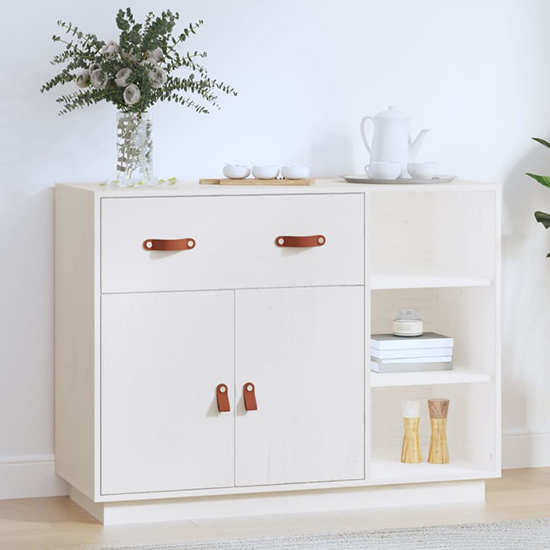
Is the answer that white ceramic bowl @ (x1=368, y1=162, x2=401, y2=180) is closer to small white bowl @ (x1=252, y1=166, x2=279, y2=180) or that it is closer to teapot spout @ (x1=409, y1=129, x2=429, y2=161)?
teapot spout @ (x1=409, y1=129, x2=429, y2=161)

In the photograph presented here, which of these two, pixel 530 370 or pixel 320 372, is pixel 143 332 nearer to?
pixel 320 372

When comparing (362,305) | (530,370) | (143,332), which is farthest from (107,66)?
(530,370)

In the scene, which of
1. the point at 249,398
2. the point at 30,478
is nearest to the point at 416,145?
the point at 249,398

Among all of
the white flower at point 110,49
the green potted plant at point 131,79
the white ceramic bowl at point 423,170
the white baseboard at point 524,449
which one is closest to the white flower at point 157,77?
the green potted plant at point 131,79

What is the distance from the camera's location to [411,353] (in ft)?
10.6

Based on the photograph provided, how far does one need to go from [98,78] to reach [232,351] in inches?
31.3

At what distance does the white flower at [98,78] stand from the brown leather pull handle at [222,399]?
85 cm

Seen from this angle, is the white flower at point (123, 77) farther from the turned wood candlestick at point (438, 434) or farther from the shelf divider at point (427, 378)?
the turned wood candlestick at point (438, 434)

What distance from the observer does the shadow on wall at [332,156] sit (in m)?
3.47

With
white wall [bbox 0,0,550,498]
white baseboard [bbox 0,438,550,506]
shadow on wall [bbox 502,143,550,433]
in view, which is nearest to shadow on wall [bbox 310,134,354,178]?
white wall [bbox 0,0,550,498]

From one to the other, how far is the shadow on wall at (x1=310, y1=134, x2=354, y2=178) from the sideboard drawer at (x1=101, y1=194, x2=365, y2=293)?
0.46 m

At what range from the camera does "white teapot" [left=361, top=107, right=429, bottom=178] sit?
329 cm

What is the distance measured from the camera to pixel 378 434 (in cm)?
350

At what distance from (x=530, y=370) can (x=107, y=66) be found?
1.69 metres
